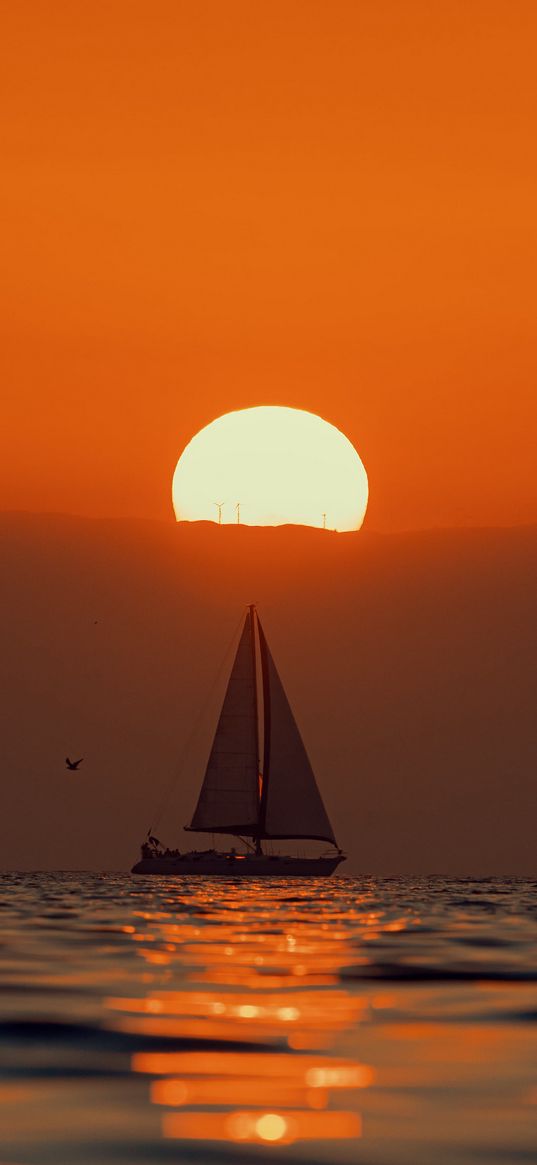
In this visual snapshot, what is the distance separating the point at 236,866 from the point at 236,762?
807 cm

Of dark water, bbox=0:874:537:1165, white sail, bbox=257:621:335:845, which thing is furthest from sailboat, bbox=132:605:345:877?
dark water, bbox=0:874:537:1165

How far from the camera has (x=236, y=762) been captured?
13700 cm

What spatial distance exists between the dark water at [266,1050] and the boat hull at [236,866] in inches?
3532

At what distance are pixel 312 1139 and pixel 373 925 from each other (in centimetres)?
3989

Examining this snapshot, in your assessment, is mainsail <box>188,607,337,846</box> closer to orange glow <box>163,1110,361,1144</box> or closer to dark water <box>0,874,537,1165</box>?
dark water <box>0,874,537,1165</box>

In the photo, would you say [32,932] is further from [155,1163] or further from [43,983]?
[155,1163]

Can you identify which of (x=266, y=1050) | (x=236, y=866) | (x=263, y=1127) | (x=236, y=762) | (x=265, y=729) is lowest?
(x=263, y=1127)

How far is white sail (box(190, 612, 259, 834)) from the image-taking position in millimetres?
133625

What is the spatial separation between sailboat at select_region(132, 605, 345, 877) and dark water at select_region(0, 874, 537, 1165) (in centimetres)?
8640

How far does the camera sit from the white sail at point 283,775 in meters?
138

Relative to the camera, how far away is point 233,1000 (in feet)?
102

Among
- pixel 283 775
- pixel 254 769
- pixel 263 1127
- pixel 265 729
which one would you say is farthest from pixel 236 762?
pixel 263 1127

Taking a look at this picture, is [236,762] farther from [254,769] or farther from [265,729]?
[265,729]

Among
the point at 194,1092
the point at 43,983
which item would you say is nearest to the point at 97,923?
the point at 43,983
